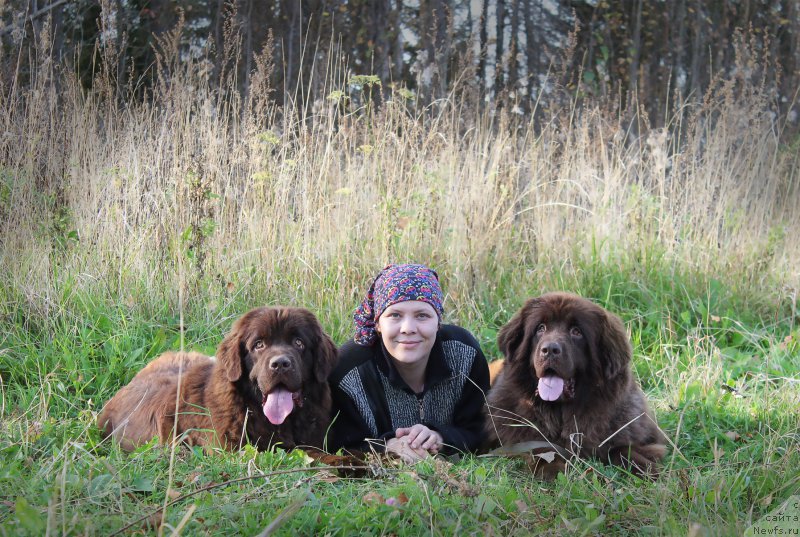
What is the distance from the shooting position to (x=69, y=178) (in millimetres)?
6020

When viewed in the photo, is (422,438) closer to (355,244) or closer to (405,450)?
(405,450)

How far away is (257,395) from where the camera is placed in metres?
3.75

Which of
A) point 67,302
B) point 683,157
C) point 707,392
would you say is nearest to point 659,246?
point 683,157

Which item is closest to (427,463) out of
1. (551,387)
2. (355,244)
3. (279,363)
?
(551,387)

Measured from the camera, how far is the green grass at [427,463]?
2686mm

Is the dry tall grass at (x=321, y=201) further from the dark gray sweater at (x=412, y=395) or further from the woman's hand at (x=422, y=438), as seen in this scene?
the woman's hand at (x=422, y=438)

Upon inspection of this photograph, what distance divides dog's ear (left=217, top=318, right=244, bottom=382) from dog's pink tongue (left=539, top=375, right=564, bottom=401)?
1.35m

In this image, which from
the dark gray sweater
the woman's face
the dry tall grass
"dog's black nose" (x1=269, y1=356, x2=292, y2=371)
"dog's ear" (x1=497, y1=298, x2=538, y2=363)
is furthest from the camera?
the dry tall grass

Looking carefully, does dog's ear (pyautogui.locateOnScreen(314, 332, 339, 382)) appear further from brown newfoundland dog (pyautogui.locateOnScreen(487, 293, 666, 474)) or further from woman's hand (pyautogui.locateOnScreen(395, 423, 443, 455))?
brown newfoundland dog (pyautogui.locateOnScreen(487, 293, 666, 474))

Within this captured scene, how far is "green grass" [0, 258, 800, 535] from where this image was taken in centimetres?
269

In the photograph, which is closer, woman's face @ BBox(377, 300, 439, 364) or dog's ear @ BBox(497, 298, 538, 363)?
dog's ear @ BBox(497, 298, 538, 363)

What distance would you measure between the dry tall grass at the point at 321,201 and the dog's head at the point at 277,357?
70.5 inches

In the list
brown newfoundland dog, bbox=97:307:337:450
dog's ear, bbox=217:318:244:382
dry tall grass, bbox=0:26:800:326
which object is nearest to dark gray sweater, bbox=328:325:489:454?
brown newfoundland dog, bbox=97:307:337:450

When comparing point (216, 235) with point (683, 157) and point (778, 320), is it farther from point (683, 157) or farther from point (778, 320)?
point (778, 320)
